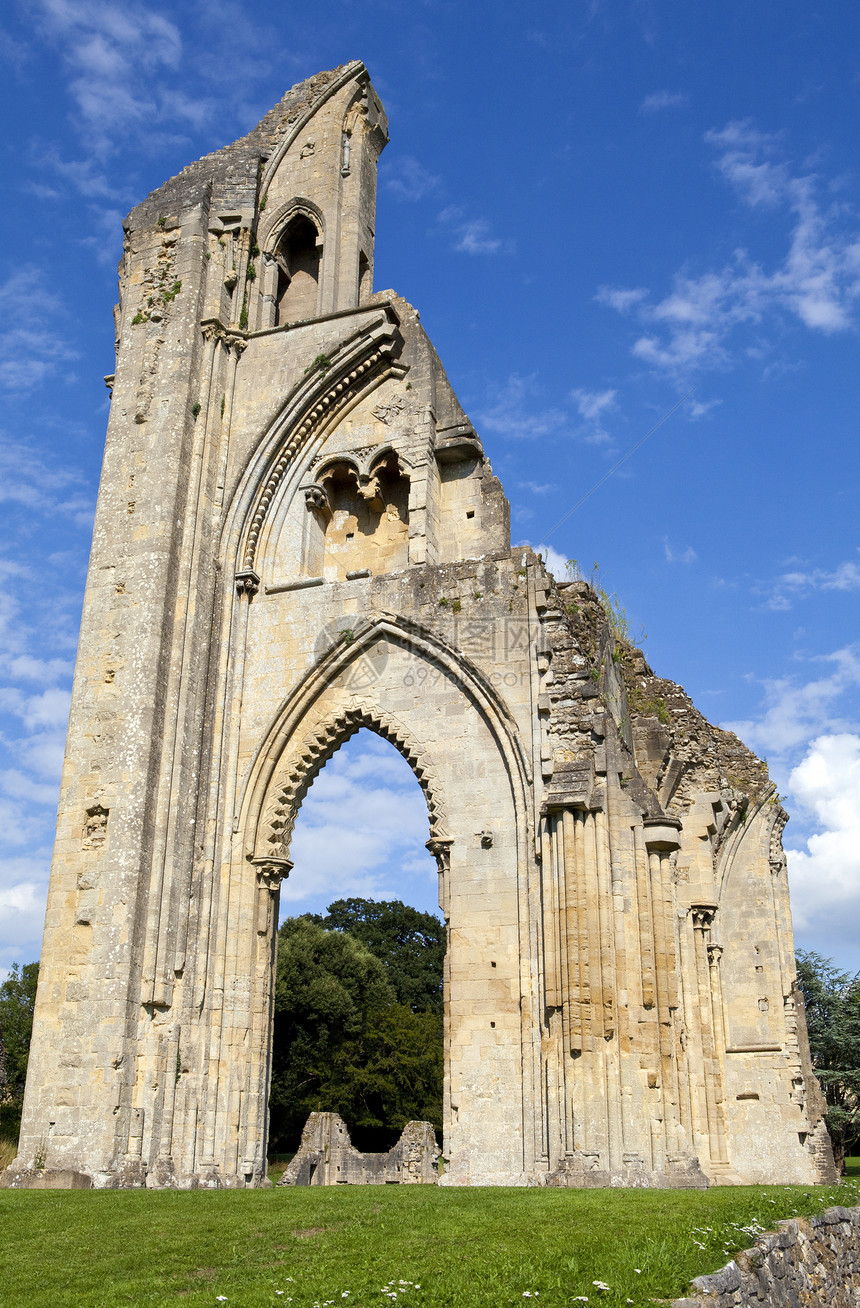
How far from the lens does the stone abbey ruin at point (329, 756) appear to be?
11422 millimetres

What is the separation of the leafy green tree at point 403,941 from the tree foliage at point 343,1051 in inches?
239

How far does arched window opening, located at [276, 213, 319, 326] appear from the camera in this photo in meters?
16.9

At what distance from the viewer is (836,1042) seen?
29.6 metres

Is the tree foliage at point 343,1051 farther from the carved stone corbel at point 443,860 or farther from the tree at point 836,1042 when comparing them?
the carved stone corbel at point 443,860

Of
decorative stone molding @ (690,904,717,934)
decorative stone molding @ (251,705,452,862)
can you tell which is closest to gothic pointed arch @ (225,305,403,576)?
decorative stone molding @ (251,705,452,862)

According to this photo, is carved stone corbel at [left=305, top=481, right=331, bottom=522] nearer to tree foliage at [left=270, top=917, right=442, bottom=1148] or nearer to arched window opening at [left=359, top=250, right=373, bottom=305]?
arched window opening at [left=359, top=250, right=373, bottom=305]

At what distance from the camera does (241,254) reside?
16.0 m

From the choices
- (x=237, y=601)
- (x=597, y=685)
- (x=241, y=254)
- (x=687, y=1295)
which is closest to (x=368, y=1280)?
(x=687, y=1295)

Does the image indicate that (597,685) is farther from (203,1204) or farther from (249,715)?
(203,1204)

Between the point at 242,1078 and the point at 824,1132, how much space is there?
815 cm

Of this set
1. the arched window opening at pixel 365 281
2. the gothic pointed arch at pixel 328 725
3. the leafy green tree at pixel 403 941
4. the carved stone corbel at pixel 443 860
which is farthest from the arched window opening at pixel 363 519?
the leafy green tree at pixel 403 941

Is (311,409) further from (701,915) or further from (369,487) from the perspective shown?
(701,915)

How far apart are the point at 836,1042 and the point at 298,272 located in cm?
2309

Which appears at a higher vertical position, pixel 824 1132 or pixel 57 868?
pixel 57 868
